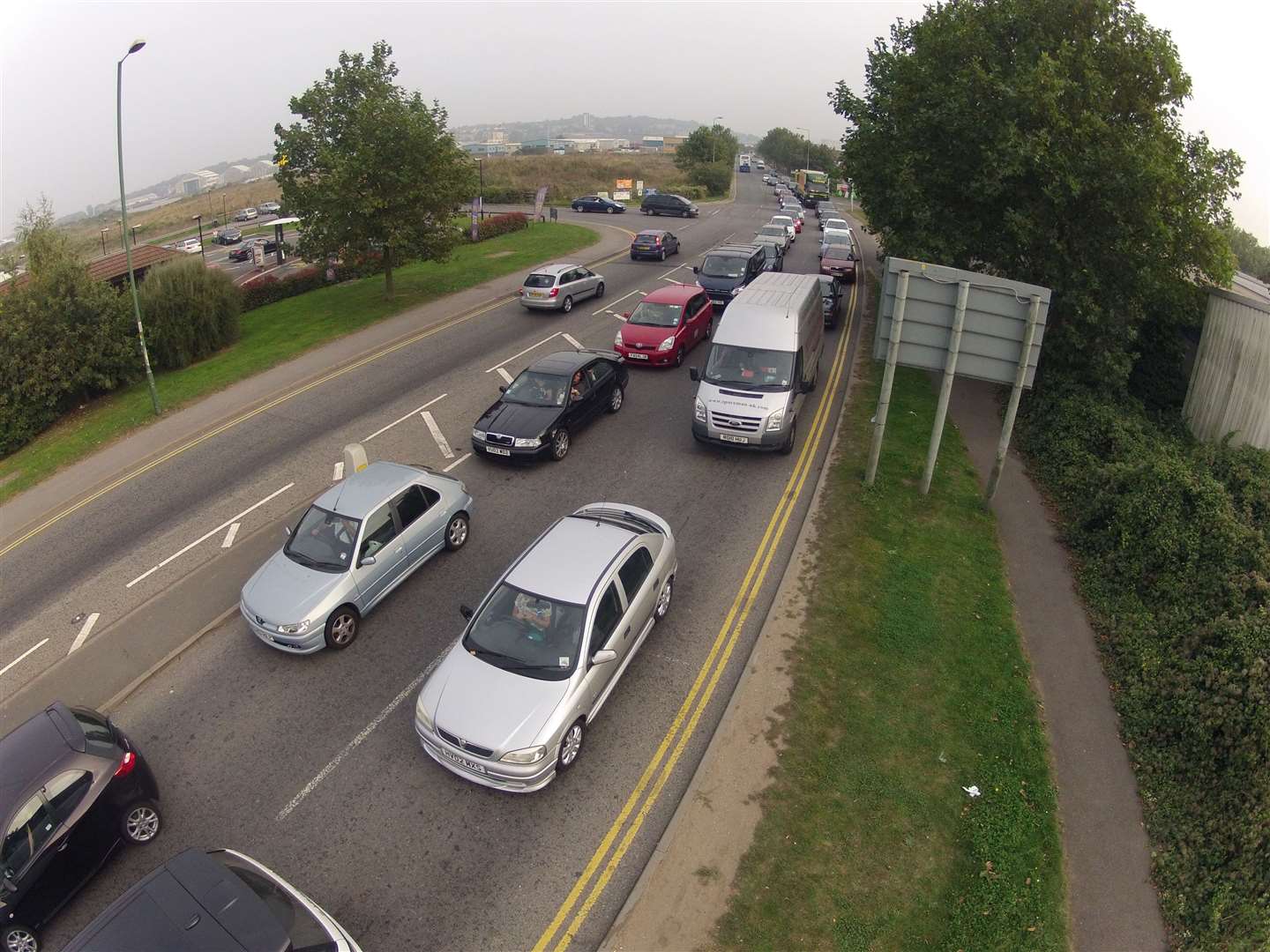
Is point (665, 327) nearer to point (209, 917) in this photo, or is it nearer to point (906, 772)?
point (906, 772)

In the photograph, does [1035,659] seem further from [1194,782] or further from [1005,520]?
[1005,520]

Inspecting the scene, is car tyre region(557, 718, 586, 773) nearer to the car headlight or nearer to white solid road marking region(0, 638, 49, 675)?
the car headlight

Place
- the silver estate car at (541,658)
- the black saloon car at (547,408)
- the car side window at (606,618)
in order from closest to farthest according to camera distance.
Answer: the silver estate car at (541,658) < the car side window at (606,618) < the black saloon car at (547,408)

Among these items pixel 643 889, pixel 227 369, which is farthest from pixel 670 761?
pixel 227 369

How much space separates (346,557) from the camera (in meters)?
10.4

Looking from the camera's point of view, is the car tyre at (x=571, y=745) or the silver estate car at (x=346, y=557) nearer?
the car tyre at (x=571, y=745)

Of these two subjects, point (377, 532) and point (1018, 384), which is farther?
point (1018, 384)

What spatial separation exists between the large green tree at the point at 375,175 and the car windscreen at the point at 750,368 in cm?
1610

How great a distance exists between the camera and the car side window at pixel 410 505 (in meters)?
11.3

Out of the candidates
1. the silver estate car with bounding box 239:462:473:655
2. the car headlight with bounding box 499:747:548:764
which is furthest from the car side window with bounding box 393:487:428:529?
the car headlight with bounding box 499:747:548:764

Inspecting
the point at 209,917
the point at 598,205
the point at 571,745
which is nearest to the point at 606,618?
the point at 571,745

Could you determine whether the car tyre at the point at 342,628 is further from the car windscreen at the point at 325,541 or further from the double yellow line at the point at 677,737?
the double yellow line at the point at 677,737

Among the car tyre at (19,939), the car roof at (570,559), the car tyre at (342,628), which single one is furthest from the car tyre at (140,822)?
the car roof at (570,559)

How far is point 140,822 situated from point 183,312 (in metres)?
23.1
